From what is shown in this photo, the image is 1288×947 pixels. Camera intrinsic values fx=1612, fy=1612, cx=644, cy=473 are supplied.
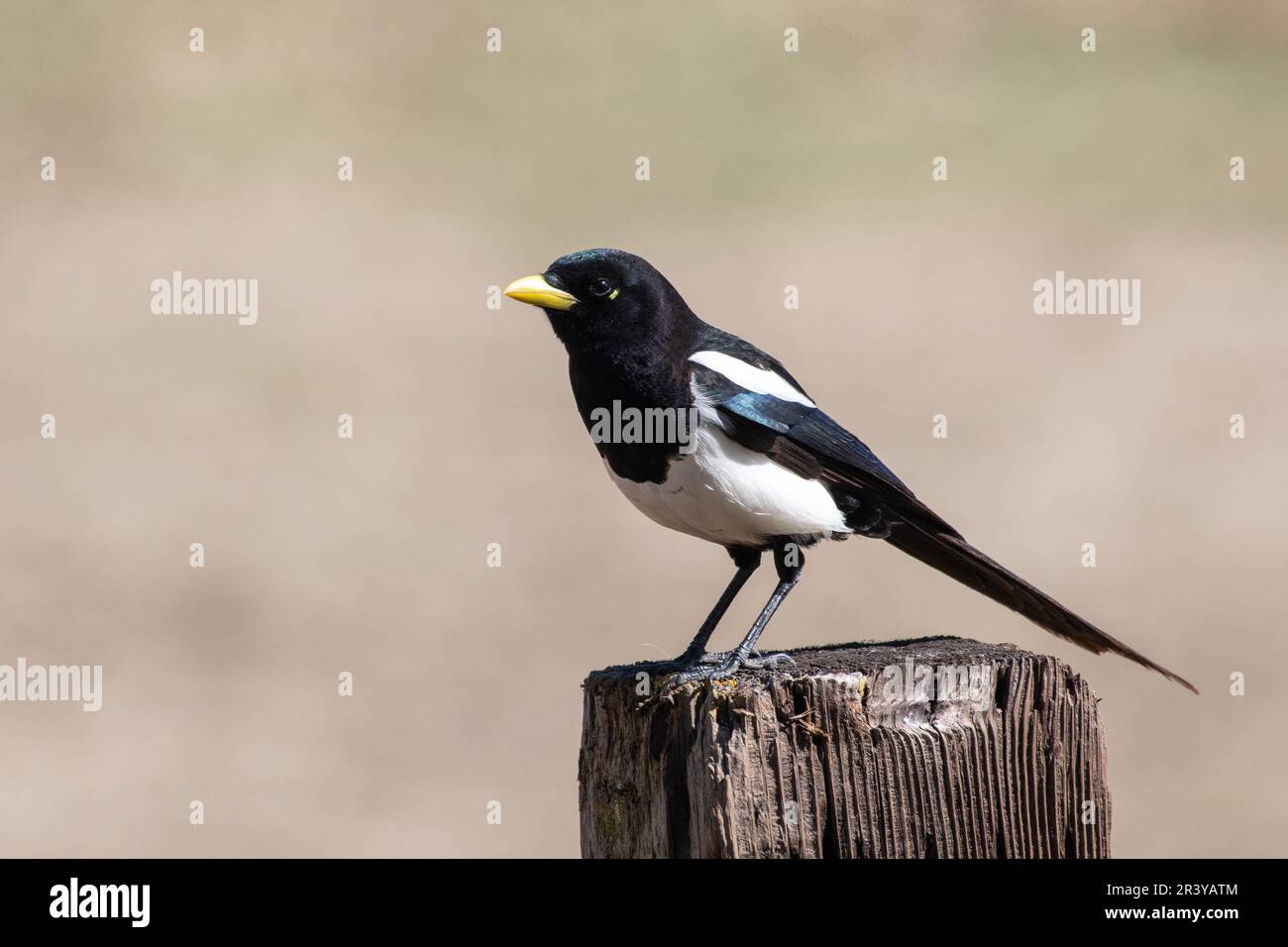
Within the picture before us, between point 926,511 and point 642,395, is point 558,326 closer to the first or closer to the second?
point 642,395

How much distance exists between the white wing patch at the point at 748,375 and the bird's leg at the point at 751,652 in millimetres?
512

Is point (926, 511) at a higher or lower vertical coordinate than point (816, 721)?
higher

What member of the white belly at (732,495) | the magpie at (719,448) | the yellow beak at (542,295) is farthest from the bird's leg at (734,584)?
the yellow beak at (542,295)

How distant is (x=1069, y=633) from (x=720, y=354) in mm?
1459

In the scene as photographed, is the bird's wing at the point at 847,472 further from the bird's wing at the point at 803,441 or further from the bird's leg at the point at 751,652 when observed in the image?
the bird's leg at the point at 751,652

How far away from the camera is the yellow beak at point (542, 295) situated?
211 inches

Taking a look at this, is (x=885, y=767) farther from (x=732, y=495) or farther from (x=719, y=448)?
(x=719, y=448)

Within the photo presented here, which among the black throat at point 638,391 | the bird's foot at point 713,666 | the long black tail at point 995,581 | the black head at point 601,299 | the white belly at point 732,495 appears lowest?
the bird's foot at point 713,666

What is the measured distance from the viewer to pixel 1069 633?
5074 mm

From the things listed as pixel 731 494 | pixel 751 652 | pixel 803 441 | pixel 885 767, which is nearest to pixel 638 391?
pixel 731 494

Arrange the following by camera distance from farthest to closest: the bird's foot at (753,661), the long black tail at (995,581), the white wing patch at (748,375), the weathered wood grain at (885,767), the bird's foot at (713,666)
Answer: the white wing patch at (748,375) < the long black tail at (995,581) < the bird's foot at (753,661) < the bird's foot at (713,666) < the weathered wood grain at (885,767)

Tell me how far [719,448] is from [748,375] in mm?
311
